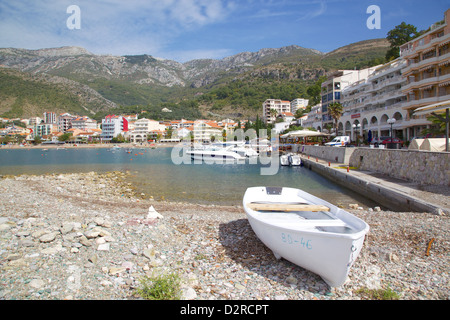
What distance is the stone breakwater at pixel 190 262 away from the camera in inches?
169

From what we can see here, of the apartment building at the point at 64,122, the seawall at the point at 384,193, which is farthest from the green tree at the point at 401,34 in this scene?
the apartment building at the point at 64,122

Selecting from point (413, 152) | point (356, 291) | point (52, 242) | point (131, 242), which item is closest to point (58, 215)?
point (52, 242)

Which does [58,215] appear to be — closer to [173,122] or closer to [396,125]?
[396,125]

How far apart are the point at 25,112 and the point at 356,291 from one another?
564ft

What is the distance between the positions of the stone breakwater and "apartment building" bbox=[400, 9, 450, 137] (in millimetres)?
25369

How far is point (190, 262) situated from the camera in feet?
17.5

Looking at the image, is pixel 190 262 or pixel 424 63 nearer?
pixel 190 262

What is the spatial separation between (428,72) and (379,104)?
12.0m

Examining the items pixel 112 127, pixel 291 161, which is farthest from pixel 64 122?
pixel 291 161

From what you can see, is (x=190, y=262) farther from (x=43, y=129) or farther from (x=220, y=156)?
(x=43, y=129)

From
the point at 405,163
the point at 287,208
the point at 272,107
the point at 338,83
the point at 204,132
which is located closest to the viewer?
the point at 287,208

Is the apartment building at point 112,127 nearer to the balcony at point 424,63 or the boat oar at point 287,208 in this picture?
the balcony at point 424,63

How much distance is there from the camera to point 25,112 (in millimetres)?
137375

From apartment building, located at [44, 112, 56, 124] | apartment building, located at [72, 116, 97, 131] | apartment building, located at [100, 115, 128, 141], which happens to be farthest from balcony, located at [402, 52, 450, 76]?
apartment building, located at [44, 112, 56, 124]
